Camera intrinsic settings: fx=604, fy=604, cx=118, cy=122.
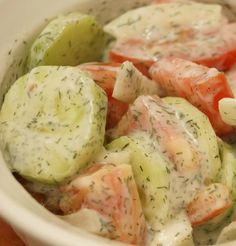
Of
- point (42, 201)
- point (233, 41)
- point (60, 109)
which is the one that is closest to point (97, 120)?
point (60, 109)

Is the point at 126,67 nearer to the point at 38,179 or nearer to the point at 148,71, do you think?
the point at 148,71

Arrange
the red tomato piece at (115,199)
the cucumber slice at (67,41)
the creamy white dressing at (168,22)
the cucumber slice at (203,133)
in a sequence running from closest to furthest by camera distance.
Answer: the red tomato piece at (115,199) < the cucumber slice at (203,133) < the cucumber slice at (67,41) < the creamy white dressing at (168,22)

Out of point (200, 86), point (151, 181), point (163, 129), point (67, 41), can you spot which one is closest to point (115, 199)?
point (151, 181)

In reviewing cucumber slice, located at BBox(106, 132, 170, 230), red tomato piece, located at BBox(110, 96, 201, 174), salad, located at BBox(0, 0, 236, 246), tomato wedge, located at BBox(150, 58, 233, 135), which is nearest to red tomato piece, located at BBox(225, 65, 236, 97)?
salad, located at BBox(0, 0, 236, 246)

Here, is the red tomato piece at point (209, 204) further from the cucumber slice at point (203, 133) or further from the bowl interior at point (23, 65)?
the bowl interior at point (23, 65)

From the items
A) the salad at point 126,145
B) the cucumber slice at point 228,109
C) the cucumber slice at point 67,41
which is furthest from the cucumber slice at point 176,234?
the cucumber slice at point 67,41

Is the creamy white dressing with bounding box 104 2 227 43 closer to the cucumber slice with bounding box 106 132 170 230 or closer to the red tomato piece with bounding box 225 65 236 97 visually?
the red tomato piece with bounding box 225 65 236 97

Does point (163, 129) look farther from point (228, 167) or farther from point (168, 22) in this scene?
point (168, 22)
